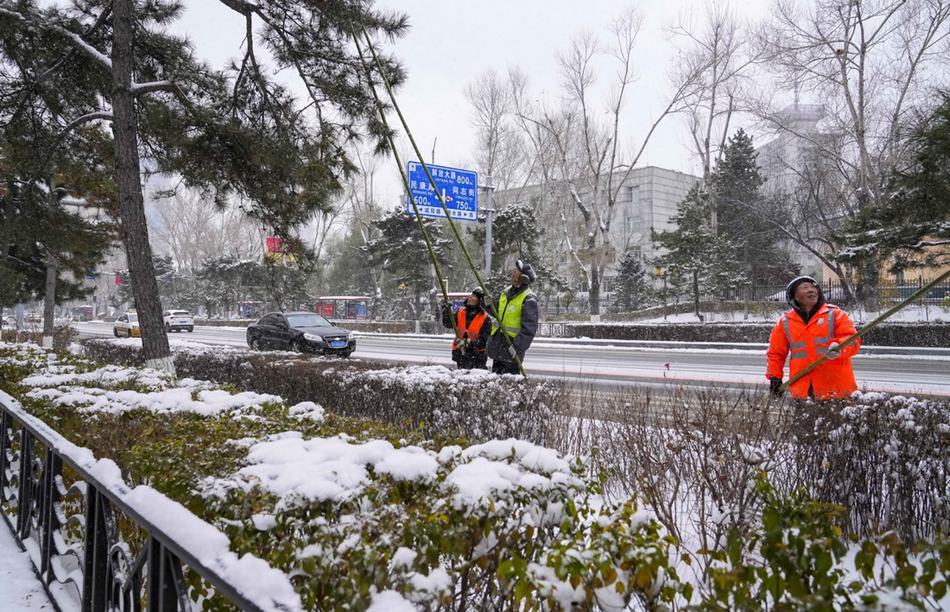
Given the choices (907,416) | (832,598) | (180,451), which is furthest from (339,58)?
(832,598)

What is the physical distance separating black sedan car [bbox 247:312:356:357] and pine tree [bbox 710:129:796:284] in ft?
93.7

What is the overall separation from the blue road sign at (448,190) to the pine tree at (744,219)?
22746mm

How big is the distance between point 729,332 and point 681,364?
22.8ft

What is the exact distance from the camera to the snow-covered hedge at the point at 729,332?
17594mm

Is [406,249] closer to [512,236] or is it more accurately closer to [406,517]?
[512,236]

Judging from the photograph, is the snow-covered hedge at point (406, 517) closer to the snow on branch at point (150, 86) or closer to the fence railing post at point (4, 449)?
the fence railing post at point (4, 449)

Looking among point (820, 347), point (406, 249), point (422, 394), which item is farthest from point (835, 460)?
point (406, 249)

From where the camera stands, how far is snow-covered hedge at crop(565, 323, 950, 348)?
693 inches

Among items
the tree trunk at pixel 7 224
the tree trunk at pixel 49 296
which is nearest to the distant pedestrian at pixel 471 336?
the tree trunk at pixel 7 224

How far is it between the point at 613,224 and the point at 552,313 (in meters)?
38.5

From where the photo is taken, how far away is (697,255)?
96.9 feet

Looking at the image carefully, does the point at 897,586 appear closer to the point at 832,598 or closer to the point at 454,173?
the point at 832,598

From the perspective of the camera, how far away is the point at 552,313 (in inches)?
1688

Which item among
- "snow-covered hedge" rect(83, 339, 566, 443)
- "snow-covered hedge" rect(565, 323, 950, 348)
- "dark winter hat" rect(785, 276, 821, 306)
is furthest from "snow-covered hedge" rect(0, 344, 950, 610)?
"snow-covered hedge" rect(565, 323, 950, 348)
